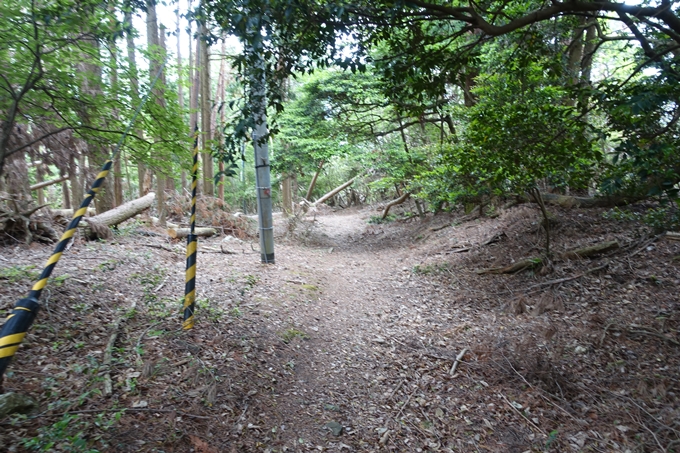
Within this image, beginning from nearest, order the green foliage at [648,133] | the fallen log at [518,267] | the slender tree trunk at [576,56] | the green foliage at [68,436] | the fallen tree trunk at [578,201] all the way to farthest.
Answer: the green foliage at [68,436]
the green foliage at [648,133]
the slender tree trunk at [576,56]
the fallen log at [518,267]
the fallen tree trunk at [578,201]

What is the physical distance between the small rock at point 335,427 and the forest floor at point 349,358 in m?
0.01

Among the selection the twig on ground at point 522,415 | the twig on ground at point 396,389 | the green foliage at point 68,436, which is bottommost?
the twig on ground at point 522,415

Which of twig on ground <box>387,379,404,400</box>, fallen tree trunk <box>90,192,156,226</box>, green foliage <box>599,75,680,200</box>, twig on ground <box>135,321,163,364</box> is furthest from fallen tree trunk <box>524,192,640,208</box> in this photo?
fallen tree trunk <box>90,192,156,226</box>

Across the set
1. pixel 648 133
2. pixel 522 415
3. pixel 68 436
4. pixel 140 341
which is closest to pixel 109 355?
pixel 140 341

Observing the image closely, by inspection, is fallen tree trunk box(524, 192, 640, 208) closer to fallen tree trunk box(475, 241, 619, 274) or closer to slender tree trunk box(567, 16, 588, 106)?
fallen tree trunk box(475, 241, 619, 274)

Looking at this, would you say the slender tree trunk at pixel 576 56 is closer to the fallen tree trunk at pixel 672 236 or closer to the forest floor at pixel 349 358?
the fallen tree trunk at pixel 672 236

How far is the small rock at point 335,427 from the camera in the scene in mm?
3514

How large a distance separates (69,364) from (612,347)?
18.9ft

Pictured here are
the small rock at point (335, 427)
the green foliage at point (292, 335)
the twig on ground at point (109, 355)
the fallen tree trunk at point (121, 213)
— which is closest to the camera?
the twig on ground at point (109, 355)

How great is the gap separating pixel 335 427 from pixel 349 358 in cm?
128

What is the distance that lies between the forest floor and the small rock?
0.01m

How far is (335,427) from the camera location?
3580 millimetres

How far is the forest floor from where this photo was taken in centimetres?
311

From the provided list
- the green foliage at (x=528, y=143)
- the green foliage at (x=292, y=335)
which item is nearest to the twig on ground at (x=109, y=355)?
the green foliage at (x=292, y=335)
